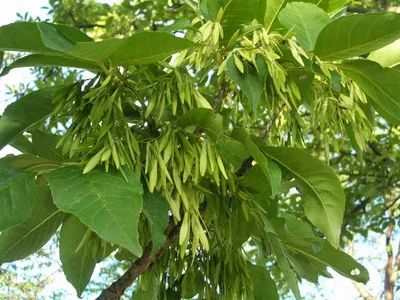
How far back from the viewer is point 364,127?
95 centimetres

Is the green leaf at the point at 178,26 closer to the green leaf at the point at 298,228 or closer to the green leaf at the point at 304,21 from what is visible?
the green leaf at the point at 304,21

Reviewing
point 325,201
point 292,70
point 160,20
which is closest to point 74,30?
point 292,70

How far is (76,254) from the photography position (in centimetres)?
96

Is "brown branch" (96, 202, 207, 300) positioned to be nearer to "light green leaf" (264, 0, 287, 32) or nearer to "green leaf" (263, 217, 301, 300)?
"green leaf" (263, 217, 301, 300)

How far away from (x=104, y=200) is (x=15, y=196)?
0.39 feet

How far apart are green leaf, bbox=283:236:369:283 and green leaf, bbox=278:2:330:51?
0.99 ft

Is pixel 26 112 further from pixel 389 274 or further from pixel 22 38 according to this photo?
pixel 389 274

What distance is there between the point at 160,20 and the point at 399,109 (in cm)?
234

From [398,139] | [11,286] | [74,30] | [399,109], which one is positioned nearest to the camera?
[74,30]

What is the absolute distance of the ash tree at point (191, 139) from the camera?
74 centimetres

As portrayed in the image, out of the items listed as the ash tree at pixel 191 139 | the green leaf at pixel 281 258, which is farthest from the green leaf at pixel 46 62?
the green leaf at pixel 281 258

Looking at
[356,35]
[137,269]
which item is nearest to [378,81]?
[356,35]

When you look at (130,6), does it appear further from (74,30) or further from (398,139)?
(74,30)

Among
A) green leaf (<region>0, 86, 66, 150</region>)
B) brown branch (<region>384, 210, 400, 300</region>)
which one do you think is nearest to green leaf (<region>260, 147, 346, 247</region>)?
green leaf (<region>0, 86, 66, 150</region>)
